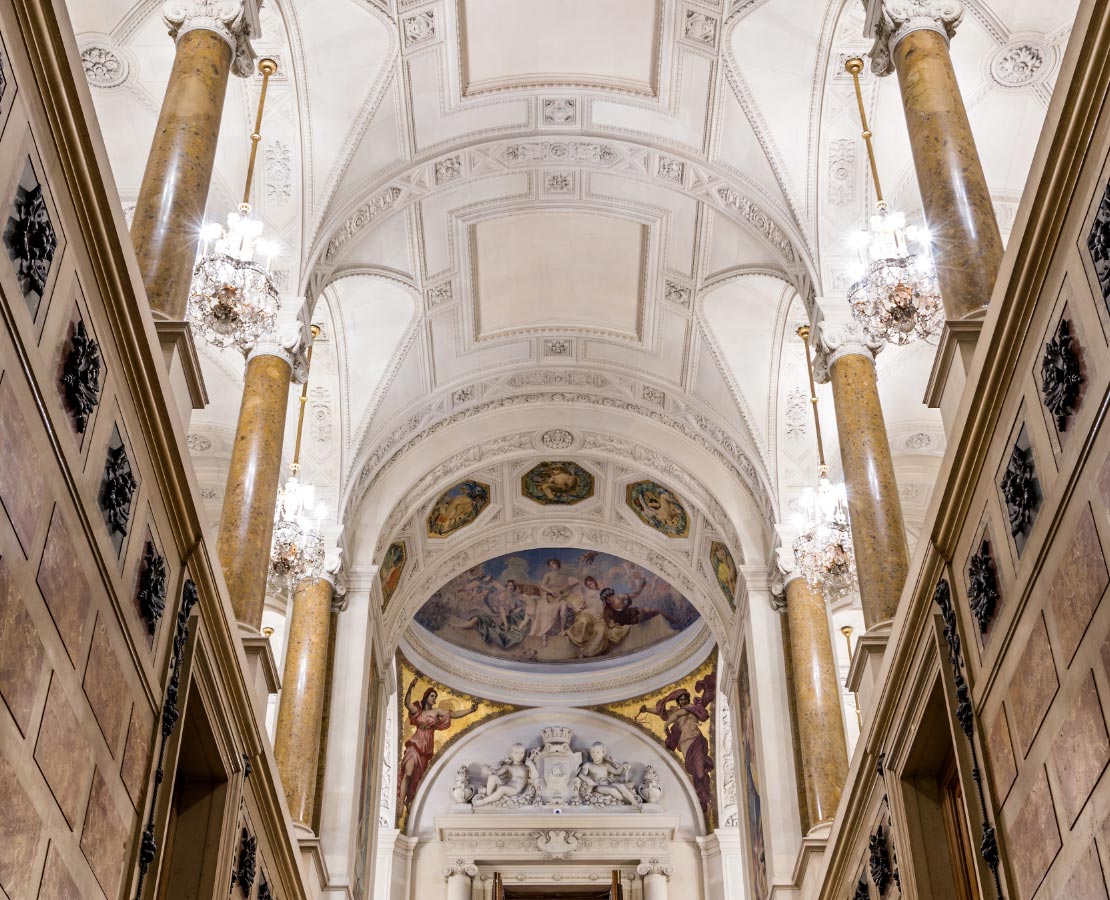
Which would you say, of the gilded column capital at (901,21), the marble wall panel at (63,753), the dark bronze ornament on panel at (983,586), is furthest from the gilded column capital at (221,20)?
the dark bronze ornament on panel at (983,586)

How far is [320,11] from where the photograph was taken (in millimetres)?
10914

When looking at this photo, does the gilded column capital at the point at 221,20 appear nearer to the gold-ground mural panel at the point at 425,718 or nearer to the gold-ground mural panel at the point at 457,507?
the gold-ground mural panel at the point at 457,507

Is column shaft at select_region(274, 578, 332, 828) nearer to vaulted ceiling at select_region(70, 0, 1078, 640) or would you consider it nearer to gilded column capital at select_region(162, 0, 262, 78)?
vaulted ceiling at select_region(70, 0, 1078, 640)

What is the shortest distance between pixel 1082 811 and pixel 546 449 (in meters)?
12.1

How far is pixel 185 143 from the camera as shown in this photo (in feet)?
25.9

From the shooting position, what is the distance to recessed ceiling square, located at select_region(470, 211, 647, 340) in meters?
14.0

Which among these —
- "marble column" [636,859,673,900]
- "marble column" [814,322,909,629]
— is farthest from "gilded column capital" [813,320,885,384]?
"marble column" [636,859,673,900]

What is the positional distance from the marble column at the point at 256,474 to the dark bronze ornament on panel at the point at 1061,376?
5619mm

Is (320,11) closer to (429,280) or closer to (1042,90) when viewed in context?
(429,280)

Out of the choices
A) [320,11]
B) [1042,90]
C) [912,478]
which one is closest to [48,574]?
[320,11]

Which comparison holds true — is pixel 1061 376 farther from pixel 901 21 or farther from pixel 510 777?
pixel 510 777

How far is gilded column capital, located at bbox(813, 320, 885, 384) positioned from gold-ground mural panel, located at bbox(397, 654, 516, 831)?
490 inches

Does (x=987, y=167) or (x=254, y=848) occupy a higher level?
(x=987, y=167)

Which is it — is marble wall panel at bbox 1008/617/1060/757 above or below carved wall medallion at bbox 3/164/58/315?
below
